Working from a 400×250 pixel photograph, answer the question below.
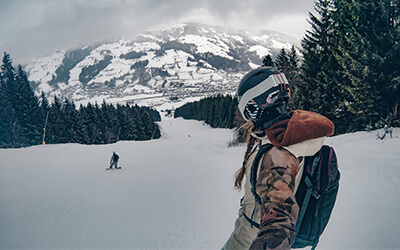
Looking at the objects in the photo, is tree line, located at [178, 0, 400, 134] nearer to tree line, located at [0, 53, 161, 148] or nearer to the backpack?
the backpack

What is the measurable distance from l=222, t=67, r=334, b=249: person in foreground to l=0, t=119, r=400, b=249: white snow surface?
3126 mm

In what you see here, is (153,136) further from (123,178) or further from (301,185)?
(301,185)

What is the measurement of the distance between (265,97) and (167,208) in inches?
269

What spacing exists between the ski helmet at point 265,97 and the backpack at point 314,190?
0.98 ft

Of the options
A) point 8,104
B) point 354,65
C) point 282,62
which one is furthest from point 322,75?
point 8,104

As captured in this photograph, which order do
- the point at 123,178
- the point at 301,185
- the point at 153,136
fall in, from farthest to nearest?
the point at 153,136 → the point at 123,178 → the point at 301,185

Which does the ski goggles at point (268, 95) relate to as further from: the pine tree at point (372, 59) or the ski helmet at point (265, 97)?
the pine tree at point (372, 59)

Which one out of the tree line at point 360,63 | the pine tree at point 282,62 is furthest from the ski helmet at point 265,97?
the pine tree at point 282,62

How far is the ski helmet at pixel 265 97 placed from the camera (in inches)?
70.9

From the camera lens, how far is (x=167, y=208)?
24.5 ft

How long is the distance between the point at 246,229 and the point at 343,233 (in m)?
3.30

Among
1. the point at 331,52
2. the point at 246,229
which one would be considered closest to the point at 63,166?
the point at 246,229

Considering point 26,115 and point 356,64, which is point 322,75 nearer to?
point 356,64

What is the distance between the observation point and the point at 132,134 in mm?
46438
